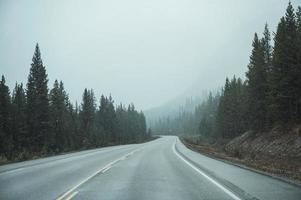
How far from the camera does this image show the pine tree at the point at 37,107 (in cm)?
5353

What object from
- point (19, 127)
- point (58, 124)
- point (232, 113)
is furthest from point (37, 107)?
point (232, 113)

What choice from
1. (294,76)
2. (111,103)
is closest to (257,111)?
(294,76)

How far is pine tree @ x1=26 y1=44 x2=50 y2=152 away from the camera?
176 feet

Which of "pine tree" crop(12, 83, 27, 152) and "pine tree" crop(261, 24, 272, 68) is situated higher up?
"pine tree" crop(261, 24, 272, 68)

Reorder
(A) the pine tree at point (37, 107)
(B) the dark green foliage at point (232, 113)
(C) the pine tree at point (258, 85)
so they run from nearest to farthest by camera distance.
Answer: (A) the pine tree at point (37, 107), (C) the pine tree at point (258, 85), (B) the dark green foliage at point (232, 113)

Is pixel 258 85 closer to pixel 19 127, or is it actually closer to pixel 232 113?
pixel 232 113

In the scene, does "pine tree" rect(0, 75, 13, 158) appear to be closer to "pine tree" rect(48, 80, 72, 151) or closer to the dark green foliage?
"pine tree" rect(48, 80, 72, 151)

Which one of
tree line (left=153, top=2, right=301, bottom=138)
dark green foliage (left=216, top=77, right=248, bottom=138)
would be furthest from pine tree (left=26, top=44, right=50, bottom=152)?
dark green foliage (left=216, top=77, right=248, bottom=138)

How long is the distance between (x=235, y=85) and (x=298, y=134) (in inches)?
2336

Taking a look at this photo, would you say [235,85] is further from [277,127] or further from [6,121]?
[6,121]

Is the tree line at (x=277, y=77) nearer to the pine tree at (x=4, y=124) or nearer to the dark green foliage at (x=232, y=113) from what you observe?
the dark green foliage at (x=232, y=113)

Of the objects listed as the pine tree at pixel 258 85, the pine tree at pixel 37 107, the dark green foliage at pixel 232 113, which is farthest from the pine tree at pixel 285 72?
the dark green foliage at pixel 232 113

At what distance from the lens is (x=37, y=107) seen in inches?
2108

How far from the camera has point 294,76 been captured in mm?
42938
